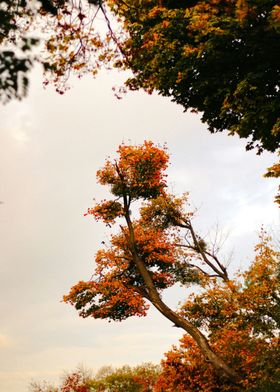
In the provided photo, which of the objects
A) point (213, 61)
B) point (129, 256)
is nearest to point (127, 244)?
point (129, 256)

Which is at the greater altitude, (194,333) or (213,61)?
(213,61)

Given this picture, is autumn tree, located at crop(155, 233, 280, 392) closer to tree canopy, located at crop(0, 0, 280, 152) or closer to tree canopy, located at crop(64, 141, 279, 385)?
tree canopy, located at crop(64, 141, 279, 385)

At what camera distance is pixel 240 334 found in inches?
589

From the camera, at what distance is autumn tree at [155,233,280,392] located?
13.1m

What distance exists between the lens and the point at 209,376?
712 inches

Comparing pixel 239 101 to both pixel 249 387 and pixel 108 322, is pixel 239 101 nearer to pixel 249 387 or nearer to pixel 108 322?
pixel 249 387

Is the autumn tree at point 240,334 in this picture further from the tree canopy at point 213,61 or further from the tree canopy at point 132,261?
the tree canopy at point 213,61

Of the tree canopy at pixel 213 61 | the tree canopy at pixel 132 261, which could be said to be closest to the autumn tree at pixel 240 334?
the tree canopy at pixel 132 261

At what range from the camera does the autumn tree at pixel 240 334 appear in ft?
43.1

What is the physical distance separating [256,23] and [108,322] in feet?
54.3

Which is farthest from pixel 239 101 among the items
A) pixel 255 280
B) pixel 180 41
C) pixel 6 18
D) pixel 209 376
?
pixel 209 376

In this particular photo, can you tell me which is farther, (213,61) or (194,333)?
(194,333)

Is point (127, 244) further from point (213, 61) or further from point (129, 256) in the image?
point (213, 61)

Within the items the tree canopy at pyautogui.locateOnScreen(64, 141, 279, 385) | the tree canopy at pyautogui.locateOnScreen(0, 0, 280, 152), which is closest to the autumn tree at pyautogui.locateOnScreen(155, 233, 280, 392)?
the tree canopy at pyautogui.locateOnScreen(64, 141, 279, 385)
